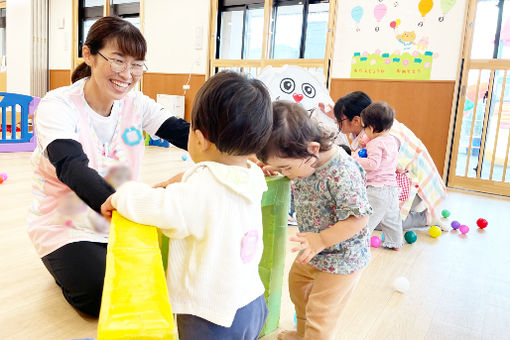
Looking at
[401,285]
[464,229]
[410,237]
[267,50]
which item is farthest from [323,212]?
[267,50]

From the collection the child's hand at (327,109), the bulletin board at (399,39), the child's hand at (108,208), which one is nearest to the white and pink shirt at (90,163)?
the child's hand at (108,208)

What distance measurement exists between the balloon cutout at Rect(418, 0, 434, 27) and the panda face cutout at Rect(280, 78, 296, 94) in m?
2.16

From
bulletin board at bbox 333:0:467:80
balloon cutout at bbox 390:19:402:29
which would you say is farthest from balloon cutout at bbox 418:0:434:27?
balloon cutout at bbox 390:19:402:29

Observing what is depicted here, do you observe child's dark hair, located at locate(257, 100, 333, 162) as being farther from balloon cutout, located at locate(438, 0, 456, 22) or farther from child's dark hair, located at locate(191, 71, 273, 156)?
balloon cutout, located at locate(438, 0, 456, 22)

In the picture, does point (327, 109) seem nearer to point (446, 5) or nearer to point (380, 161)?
point (380, 161)

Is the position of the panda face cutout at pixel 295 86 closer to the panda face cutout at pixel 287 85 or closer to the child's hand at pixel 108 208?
the panda face cutout at pixel 287 85

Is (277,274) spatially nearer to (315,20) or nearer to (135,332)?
(135,332)

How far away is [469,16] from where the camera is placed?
11.8 feet

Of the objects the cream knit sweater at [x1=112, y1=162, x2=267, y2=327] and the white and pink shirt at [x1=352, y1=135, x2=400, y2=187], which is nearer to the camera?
the cream knit sweater at [x1=112, y1=162, x2=267, y2=327]

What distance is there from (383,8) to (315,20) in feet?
2.81

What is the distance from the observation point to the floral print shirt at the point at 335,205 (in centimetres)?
99

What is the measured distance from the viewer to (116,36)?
1.24 metres

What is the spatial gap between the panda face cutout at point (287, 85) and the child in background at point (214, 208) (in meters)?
1.60

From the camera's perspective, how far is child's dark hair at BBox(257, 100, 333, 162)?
87 centimetres
